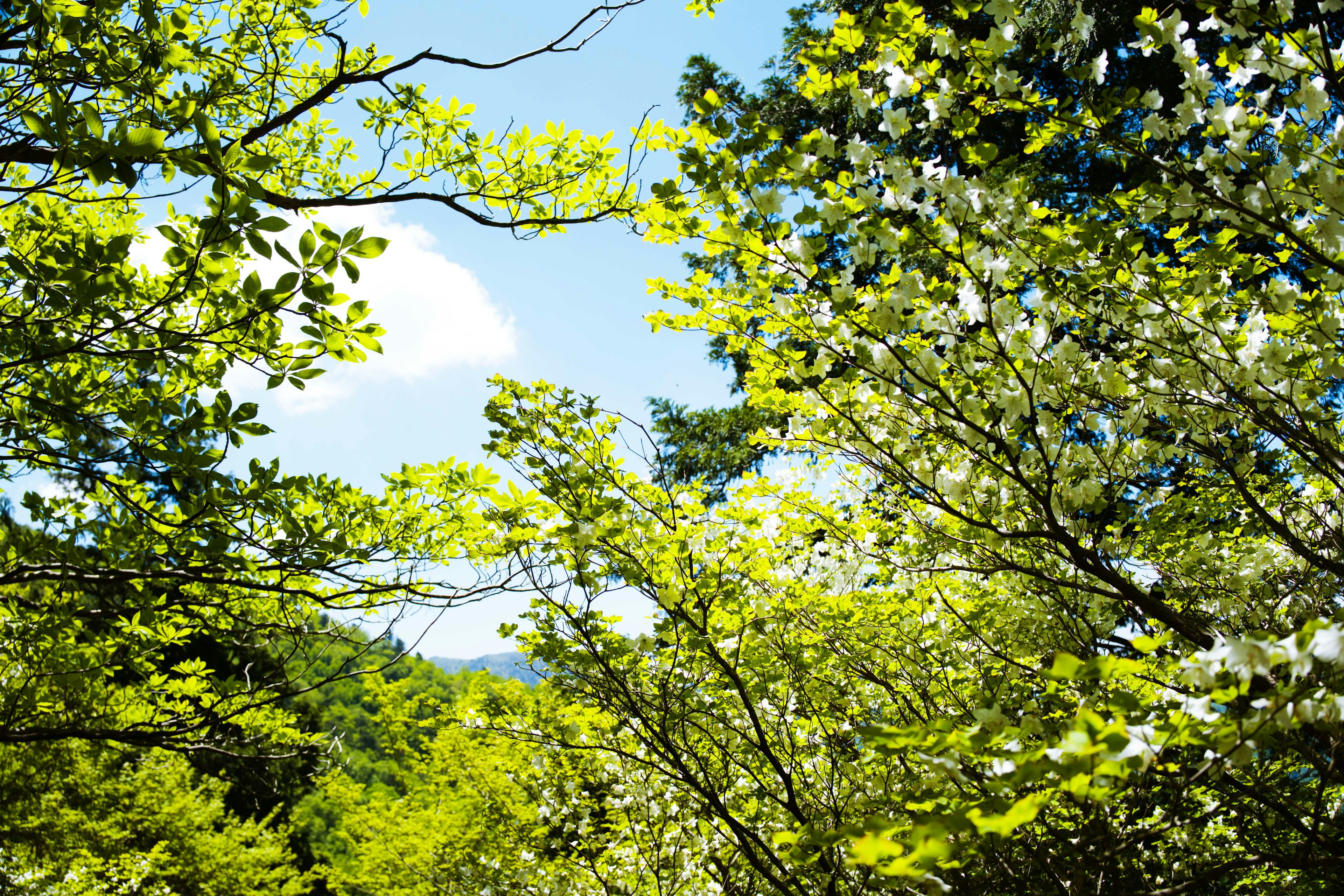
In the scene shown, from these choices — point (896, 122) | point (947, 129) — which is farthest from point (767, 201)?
point (947, 129)

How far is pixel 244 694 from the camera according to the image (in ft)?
10.3

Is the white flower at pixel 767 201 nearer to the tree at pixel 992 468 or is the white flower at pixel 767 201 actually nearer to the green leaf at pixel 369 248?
the tree at pixel 992 468

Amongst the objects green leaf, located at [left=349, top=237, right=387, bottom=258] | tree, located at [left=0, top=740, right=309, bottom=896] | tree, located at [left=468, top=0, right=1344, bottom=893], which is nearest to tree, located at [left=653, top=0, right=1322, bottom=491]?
tree, located at [left=468, top=0, right=1344, bottom=893]

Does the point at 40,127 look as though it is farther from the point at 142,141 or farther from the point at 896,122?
the point at 896,122

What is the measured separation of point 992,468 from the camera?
106 inches

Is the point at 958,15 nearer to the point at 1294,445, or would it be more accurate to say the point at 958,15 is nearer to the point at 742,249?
the point at 742,249

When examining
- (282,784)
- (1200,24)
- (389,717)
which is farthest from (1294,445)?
(282,784)

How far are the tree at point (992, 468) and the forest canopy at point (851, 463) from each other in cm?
2

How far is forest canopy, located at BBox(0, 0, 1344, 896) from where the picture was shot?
70.7 inches

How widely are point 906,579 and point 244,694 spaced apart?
309 cm

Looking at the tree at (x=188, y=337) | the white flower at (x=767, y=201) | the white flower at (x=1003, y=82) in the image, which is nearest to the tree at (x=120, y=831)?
the tree at (x=188, y=337)

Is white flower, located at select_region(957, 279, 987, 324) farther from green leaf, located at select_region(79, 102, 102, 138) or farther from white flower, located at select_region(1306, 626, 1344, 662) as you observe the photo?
green leaf, located at select_region(79, 102, 102, 138)

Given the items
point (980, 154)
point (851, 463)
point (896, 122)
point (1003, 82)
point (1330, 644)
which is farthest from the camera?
point (851, 463)

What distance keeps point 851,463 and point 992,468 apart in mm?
824
